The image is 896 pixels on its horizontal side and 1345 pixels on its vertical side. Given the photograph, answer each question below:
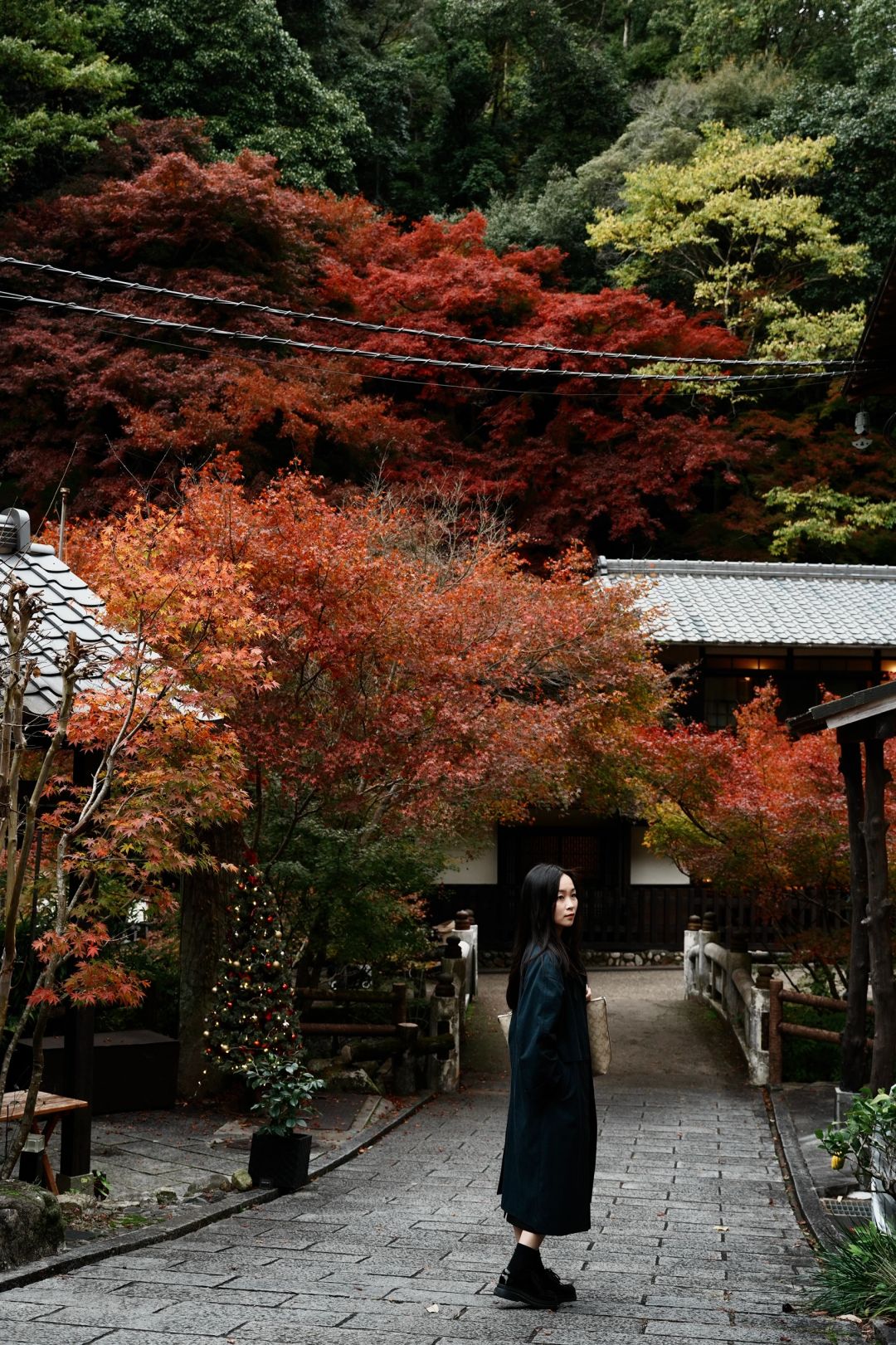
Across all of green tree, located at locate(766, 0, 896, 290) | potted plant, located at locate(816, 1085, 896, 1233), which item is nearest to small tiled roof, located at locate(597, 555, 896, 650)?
green tree, located at locate(766, 0, 896, 290)

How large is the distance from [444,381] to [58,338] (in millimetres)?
8114

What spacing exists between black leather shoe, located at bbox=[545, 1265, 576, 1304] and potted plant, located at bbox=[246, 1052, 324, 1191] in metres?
3.12

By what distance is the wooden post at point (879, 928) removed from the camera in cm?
830

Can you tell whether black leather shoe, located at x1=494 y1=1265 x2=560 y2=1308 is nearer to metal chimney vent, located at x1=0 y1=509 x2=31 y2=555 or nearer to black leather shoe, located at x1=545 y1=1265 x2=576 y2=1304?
black leather shoe, located at x1=545 y1=1265 x2=576 y2=1304

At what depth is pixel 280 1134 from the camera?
823 cm

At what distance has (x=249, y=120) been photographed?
28.6 meters

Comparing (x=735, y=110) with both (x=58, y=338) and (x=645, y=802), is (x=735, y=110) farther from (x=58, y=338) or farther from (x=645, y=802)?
(x=645, y=802)

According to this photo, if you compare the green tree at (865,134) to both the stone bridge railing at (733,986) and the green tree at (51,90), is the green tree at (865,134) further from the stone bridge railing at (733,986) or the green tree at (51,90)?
the stone bridge railing at (733,986)

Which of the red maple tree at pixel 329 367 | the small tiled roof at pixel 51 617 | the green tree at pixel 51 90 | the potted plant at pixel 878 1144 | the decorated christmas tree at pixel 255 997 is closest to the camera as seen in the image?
the potted plant at pixel 878 1144

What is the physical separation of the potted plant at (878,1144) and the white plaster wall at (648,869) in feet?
54.3

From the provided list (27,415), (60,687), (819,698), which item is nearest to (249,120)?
(27,415)

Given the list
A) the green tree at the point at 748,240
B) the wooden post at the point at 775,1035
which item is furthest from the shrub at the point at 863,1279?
the green tree at the point at 748,240

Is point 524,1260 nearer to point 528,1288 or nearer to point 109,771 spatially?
point 528,1288

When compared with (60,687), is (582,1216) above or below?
below
